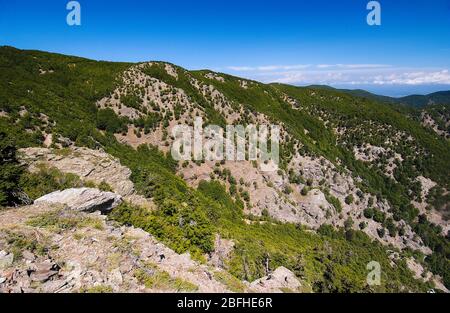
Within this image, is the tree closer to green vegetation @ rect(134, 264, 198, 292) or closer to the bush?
green vegetation @ rect(134, 264, 198, 292)

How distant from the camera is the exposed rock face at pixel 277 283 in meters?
21.1

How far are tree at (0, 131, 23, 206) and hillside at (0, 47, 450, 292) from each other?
0.34ft

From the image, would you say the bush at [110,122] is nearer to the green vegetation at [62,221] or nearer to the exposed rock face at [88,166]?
the exposed rock face at [88,166]

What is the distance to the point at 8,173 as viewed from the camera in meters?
22.5

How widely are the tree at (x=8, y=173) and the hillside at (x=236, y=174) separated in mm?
105

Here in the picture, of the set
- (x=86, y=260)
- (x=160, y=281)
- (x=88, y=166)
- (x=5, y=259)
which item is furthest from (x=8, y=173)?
(x=160, y=281)

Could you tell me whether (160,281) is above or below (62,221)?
below

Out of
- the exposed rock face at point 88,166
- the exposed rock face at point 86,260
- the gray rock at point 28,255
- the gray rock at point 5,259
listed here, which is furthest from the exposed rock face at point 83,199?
the gray rock at point 5,259

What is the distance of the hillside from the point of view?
31750 millimetres

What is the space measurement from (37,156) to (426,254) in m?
113

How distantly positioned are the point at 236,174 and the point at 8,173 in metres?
57.8

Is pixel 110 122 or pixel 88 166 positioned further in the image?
pixel 110 122

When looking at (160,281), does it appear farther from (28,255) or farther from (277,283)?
(277,283)

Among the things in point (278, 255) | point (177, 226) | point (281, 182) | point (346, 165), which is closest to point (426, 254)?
point (346, 165)
